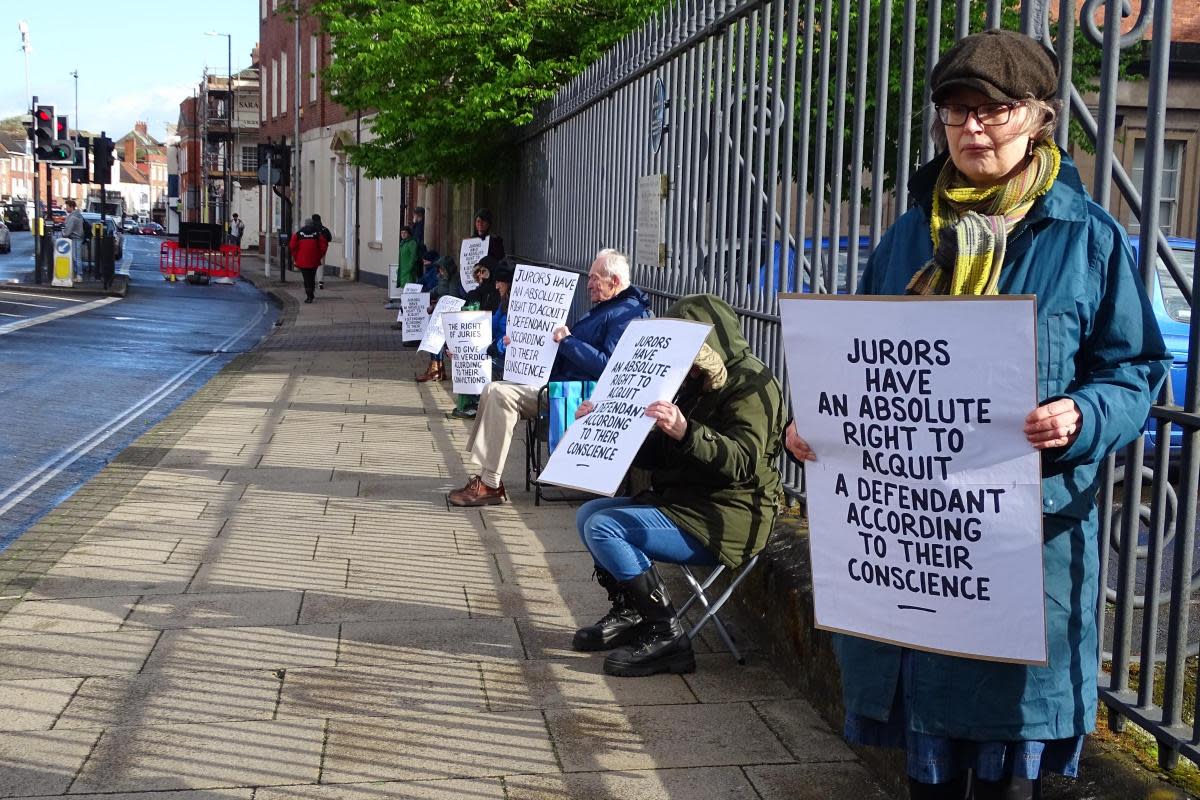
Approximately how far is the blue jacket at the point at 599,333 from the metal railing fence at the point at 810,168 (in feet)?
1.00

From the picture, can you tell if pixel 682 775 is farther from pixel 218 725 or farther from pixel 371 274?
pixel 371 274

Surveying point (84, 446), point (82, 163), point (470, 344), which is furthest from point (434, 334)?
point (82, 163)

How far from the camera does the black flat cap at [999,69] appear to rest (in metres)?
2.64

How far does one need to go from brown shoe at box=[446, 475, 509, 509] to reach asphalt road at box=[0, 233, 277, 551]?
2.38m

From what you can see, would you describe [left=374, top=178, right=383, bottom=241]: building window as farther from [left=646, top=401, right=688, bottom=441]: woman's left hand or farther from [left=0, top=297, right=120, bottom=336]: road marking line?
[left=646, top=401, right=688, bottom=441]: woman's left hand

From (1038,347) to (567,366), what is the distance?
5913 mm

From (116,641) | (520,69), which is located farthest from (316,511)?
(520,69)

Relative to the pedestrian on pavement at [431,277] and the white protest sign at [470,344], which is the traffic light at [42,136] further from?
the white protest sign at [470,344]

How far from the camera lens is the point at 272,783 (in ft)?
13.9

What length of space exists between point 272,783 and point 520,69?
11589mm

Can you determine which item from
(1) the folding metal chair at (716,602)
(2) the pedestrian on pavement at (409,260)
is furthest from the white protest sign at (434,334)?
(1) the folding metal chair at (716,602)

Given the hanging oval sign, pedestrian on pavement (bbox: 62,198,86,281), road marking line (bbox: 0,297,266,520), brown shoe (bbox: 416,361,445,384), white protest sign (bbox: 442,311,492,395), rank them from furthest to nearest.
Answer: pedestrian on pavement (bbox: 62,198,86,281)
brown shoe (bbox: 416,361,445,384)
white protest sign (bbox: 442,311,492,395)
road marking line (bbox: 0,297,266,520)
the hanging oval sign

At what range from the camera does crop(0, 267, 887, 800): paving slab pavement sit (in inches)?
170

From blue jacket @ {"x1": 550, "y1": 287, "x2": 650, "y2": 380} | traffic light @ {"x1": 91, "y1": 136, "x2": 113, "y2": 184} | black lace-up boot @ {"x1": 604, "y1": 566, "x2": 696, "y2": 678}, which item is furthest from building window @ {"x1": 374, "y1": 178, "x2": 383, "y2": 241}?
black lace-up boot @ {"x1": 604, "y1": 566, "x2": 696, "y2": 678}
